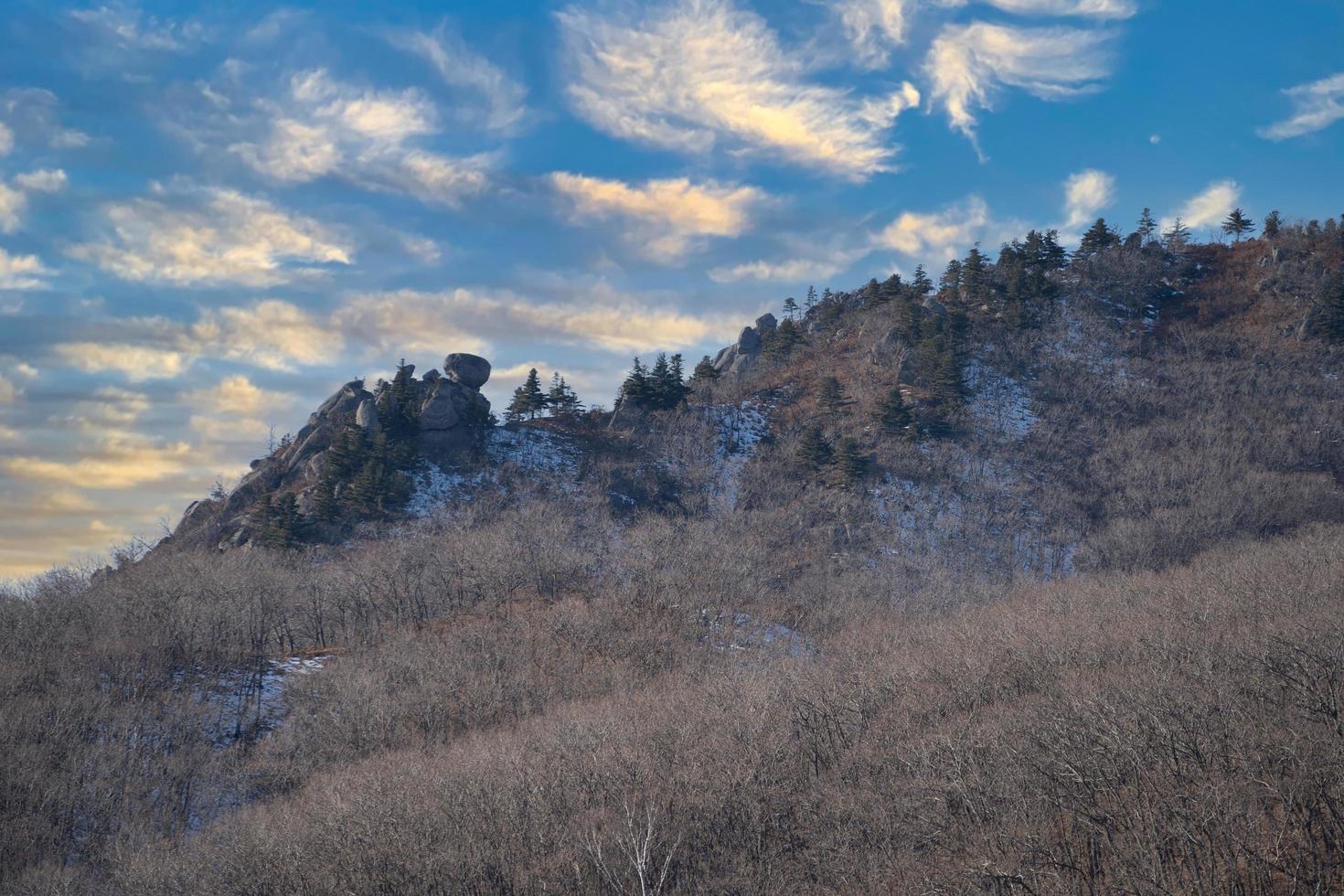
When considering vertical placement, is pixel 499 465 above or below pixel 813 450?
above

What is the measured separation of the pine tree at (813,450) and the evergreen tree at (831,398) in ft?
29.8

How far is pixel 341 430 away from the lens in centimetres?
8938

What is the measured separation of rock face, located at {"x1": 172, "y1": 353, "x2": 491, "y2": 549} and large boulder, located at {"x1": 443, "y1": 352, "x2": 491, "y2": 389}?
0.11 m

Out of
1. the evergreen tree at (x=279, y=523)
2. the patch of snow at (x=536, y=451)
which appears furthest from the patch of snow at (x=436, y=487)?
the evergreen tree at (x=279, y=523)

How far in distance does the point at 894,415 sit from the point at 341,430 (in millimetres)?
63085

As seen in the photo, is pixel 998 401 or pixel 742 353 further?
pixel 742 353

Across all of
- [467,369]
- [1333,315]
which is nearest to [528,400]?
[467,369]

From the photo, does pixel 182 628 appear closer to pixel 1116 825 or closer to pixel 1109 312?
pixel 1116 825

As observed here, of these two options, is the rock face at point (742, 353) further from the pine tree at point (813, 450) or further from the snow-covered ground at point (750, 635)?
the snow-covered ground at point (750, 635)

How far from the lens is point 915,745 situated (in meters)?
39.3

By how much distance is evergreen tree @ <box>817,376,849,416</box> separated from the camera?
106125 millimetres

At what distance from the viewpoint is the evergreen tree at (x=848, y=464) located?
91.9m

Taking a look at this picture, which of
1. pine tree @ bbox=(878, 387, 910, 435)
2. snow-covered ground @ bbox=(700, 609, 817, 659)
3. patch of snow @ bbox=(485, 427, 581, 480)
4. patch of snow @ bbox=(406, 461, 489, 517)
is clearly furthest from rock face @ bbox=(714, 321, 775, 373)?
snow-covered ground @ bbox=(700, 609, 817, 659)

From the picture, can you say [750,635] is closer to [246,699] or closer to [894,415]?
[246,699]
